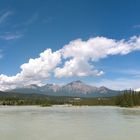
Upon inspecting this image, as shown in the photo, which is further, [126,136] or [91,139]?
[126,136]

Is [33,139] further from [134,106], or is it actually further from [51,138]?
[134,106]

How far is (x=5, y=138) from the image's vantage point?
3603cm

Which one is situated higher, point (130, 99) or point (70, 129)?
point (130, 99)

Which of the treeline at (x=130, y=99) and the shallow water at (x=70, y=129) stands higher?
the treeline at (x=130, y=99)

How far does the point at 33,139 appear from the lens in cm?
3484

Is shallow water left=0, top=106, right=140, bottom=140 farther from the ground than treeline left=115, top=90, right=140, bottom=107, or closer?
closer

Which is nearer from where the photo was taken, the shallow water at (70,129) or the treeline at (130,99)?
the shallow water at (70,129)

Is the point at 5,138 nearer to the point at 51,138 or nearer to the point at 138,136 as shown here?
the point at 51,138

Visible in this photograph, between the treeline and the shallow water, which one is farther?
the treeline

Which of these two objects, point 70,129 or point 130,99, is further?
point 130,99

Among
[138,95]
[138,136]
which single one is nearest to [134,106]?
[138,95]

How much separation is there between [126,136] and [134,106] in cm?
12336

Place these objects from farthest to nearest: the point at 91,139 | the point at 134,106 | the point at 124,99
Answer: the point at 124,99
the point at 134,106
the point at 91,139

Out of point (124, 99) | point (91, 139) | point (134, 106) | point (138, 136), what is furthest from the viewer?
point (124, 99)
